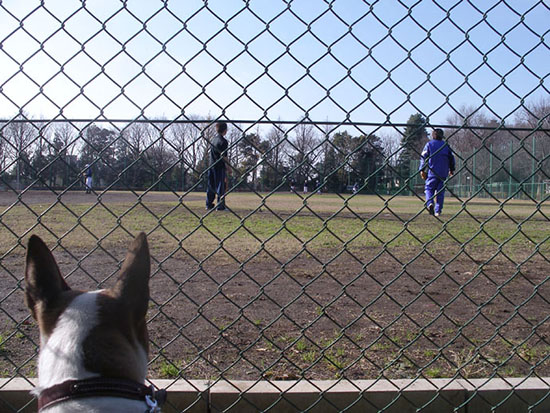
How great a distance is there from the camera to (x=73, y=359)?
1.33m

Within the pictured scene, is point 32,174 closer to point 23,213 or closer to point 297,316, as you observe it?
point 297,316

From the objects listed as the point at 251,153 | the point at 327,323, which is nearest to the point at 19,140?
the point at 251,153

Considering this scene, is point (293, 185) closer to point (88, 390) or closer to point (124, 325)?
point (124, 325)

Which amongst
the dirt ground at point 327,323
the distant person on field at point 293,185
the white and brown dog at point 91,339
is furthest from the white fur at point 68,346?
the distant person on field at point 293,185

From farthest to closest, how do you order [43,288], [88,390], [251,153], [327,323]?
[327,323] → [251,153] → [43,288] → [88,390]

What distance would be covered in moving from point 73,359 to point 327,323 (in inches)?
96.6

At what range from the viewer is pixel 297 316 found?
11.8ft

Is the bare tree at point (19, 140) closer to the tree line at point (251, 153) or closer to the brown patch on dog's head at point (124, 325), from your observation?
the tree line at point (251, 153)

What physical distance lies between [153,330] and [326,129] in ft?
6.74

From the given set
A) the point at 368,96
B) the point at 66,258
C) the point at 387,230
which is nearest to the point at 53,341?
the point at 368,96

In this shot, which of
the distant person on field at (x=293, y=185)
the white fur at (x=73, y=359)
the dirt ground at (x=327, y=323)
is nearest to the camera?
→ the white fur at (x=73, y=359)

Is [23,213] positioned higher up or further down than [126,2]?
further down

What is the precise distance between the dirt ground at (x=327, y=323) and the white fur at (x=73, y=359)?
0.75 m

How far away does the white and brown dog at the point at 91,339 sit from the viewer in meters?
1.27
